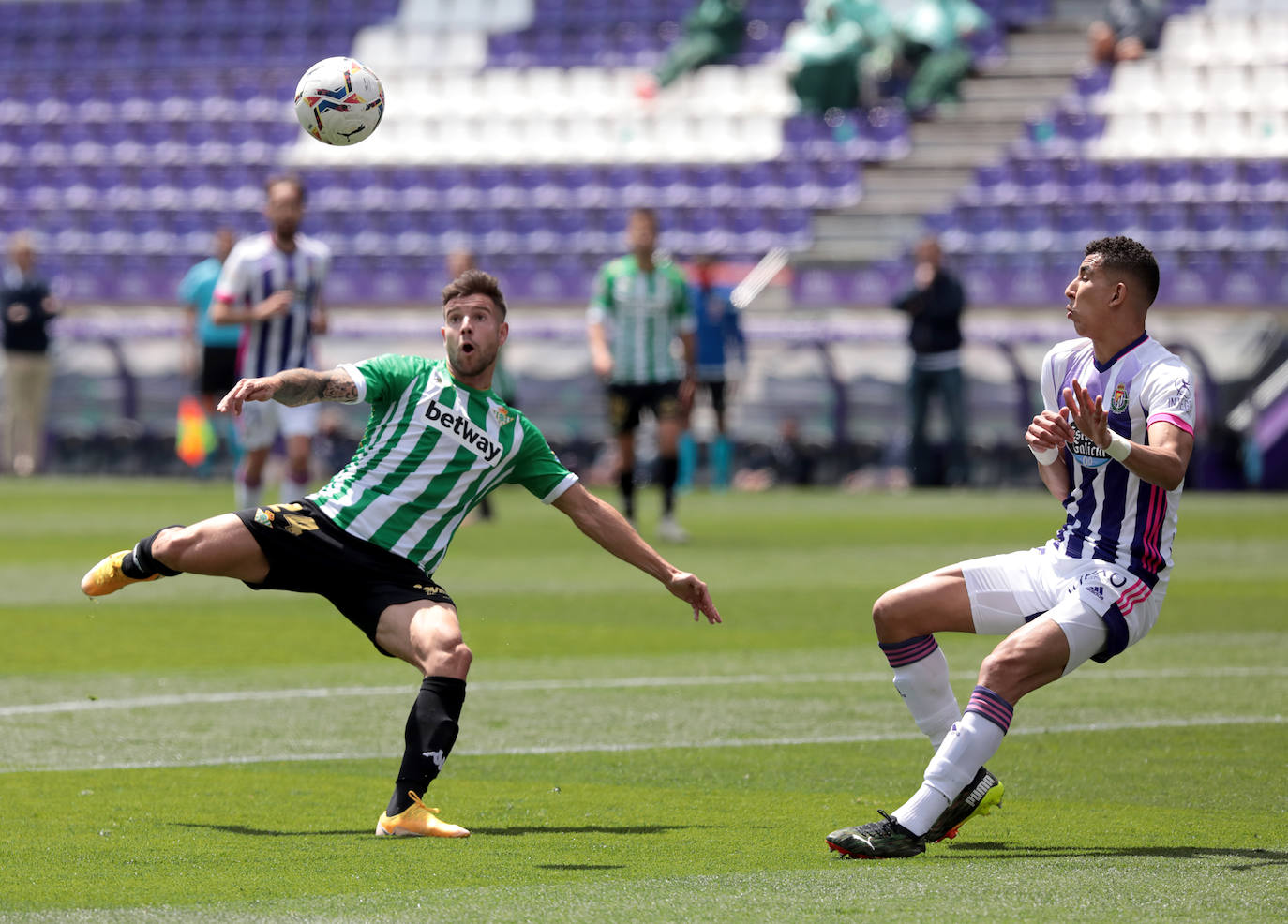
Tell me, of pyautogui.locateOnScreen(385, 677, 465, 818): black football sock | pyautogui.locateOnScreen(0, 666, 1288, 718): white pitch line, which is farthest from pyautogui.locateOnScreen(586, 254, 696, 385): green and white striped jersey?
pyautogui.locateOnScreen(385, 677, 465, 818): black football sock

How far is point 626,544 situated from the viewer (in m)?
5.68

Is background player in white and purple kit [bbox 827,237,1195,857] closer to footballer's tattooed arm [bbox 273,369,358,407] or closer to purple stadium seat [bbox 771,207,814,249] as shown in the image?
footballer's tattooed arm [bbox 273,369,358,407]

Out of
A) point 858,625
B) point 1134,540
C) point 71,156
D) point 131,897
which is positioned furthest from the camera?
point 71,156

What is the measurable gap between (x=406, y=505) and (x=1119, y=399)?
2.07 metres

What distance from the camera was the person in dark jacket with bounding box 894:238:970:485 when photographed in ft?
67.0

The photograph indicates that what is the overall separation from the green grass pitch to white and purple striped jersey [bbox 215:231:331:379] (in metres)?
1.55

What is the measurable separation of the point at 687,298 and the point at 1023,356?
316 inches

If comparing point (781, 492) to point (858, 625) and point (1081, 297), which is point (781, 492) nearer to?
point (858, 625)

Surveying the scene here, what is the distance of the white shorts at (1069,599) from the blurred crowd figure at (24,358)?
18.4m

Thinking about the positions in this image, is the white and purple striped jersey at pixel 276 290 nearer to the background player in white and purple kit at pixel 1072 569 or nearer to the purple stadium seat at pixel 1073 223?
the background player in white and purple kit at pixel 1072 569

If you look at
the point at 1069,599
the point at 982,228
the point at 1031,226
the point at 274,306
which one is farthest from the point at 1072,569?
the point at 982,228

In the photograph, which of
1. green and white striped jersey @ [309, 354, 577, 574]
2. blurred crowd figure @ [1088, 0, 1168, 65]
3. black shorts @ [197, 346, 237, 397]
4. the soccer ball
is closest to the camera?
green and white striped jersey @ [309, 354, 577, 574]

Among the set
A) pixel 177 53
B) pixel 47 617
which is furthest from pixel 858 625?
pixel 177 53

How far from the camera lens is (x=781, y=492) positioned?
70.1 feet
